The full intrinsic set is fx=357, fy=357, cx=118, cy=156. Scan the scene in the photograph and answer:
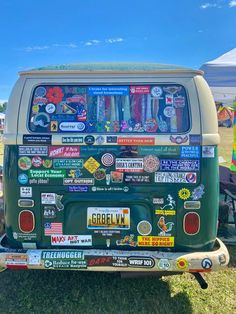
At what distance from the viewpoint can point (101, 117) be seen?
10.9 feet

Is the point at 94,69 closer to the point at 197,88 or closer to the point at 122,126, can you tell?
the point at 122,126

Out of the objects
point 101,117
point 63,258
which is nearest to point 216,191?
point 101,117

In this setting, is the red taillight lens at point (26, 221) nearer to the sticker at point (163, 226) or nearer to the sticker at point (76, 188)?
the sticker at point (76, 188)

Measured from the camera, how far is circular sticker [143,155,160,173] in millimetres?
3242

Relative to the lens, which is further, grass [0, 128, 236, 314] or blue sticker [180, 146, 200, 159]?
grass [0, 128, 236, 314]

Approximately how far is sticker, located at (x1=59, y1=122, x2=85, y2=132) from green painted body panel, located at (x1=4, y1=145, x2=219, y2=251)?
0.18m

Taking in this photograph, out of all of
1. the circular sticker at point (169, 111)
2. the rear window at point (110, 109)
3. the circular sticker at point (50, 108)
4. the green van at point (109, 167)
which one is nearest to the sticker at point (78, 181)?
the green van at point (109, 167)

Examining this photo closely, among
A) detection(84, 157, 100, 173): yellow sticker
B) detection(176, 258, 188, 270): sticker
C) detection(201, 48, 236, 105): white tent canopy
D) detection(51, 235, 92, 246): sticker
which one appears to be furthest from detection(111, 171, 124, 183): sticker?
detection(201, 48, 236, 105): white tent canopy

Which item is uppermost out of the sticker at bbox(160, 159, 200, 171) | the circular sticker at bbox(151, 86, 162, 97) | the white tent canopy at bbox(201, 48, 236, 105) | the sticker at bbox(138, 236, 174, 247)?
A: the white tent canopy at bbox(201, 48, 236, 105)

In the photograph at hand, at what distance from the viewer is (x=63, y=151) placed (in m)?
3.26

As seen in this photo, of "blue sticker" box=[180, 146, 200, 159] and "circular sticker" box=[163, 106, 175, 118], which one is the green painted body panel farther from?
"circular sticker" box=[163, 106, 175, 118]

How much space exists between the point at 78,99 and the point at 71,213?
1.07 m

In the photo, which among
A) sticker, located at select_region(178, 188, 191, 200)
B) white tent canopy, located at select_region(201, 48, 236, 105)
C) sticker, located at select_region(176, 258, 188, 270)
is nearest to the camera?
sticker, located at select_region(176, 258, 188, 270)

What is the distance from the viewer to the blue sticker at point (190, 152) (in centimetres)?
323
